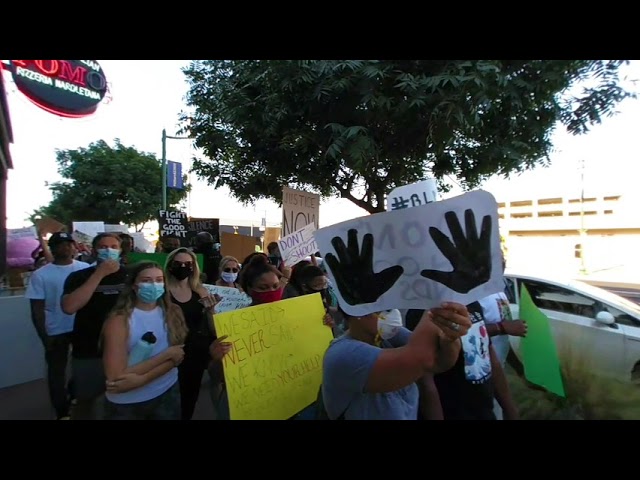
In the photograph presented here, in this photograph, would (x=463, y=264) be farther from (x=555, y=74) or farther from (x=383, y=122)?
(x=383, y=122)

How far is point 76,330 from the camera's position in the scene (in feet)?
9.89

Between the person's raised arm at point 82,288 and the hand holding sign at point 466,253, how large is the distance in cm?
239

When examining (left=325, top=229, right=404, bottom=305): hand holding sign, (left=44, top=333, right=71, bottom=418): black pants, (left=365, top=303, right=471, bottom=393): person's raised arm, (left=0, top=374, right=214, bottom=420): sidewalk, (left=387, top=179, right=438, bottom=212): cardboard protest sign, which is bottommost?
(left=0, top=374, right=214, bottom=420): sidewalk

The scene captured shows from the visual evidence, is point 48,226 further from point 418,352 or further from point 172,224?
point 418,352

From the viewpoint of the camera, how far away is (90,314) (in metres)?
3.04

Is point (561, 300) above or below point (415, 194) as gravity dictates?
below

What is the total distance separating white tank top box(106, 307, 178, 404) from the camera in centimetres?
227

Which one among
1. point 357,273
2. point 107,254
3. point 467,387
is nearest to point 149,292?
point 107,254

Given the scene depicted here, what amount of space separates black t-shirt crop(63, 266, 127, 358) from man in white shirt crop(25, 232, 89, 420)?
98 cm

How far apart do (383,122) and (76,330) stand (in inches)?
111

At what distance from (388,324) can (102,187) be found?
67.8ft

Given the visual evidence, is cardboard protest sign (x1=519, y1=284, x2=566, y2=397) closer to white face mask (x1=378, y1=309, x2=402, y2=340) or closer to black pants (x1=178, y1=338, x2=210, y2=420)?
white face mask (x1=378, y1=309, x2=402, y2=340)

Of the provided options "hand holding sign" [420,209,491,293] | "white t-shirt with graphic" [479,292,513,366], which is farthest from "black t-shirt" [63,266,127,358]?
"white t-shirt with graphic" [479,292,513,366]

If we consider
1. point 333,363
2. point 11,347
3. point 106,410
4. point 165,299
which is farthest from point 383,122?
point 11,347
